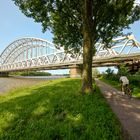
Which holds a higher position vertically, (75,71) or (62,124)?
(75,71)

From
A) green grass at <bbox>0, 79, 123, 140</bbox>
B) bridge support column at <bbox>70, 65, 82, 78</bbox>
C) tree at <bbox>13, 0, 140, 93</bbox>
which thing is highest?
tree at <bbox>13, 0, 140, 93</bbox>

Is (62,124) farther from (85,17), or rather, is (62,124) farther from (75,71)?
(75,71)

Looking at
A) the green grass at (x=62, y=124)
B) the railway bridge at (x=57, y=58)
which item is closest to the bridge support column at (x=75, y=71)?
the railway bridge at (x=57, y=58)

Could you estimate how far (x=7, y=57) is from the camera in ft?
419

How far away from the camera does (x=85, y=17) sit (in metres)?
15.8

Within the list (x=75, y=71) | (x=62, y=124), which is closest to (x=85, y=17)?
(x=62, y=124)

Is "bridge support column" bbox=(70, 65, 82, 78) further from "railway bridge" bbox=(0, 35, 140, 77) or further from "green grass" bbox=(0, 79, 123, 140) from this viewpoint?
"green grass" bbox=(0, 79, 123, 140)

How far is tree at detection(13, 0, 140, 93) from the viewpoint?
15.9 meters

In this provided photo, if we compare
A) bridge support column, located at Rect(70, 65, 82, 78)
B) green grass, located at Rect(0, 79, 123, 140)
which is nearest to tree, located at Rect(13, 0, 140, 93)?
green grass, located at Rect(0, 79, 123, 140)

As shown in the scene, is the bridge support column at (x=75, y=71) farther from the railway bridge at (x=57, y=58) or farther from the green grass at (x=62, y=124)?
the green grass at (x=62, y=124)

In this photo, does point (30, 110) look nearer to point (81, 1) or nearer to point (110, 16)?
point (81, 1)

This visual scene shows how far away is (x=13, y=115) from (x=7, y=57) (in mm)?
121063

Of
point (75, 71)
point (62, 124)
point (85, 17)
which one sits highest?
point (85, 17)

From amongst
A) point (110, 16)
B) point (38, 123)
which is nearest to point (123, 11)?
point (110, 16)
